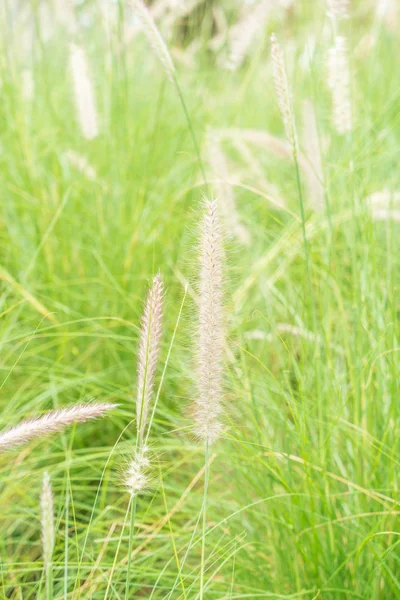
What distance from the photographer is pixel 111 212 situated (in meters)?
2.37

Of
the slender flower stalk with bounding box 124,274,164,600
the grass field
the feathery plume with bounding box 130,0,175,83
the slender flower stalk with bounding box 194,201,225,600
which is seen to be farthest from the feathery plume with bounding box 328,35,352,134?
the slender flower stalk with bounding box 124,274,164,600

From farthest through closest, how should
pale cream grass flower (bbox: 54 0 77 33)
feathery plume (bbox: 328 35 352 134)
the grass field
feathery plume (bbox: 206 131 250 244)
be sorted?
1. pale cream grass flower (bbox: 54 0 77 33)
2. feathery plume (bbox: 206 131 250 244)
3. feathery plume (bbox: 328 35 352 134)
4. the grass field

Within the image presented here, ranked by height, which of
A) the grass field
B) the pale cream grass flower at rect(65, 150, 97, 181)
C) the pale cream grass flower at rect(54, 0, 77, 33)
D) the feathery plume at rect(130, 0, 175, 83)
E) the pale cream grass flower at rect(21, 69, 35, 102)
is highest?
the pale cream grass flower at rect(54, 0, 77, 33)

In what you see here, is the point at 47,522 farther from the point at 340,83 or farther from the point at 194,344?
the point at 340,83

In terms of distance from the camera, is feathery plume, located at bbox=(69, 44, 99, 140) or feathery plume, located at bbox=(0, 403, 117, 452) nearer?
feathery plume, located at bbox=(0, 403, 117, 452)

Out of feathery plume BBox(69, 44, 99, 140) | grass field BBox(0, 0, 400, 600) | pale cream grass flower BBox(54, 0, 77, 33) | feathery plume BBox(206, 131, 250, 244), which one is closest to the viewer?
grass field BBox(0, 0, 400, 600)

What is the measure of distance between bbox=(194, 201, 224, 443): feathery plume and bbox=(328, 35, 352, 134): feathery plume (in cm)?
89

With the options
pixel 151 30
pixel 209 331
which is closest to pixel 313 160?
pixel 151 30

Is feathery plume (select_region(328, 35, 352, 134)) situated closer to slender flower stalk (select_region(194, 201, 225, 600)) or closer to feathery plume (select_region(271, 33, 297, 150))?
feathery plume (select_region(271, 33, 297, 150))

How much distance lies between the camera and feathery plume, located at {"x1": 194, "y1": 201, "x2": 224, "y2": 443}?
93cm

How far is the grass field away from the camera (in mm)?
1283

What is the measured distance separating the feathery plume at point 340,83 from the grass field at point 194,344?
0.01 meters

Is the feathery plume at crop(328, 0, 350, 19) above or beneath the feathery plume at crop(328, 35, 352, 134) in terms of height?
above

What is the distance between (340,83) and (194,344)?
97 cm
